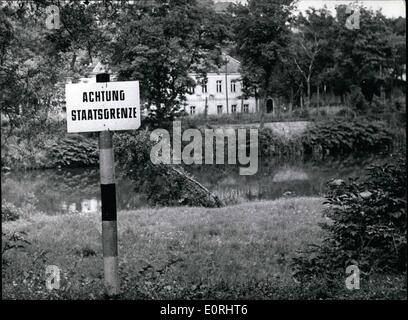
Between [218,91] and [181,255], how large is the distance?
13.7 meters

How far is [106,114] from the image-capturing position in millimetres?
4992

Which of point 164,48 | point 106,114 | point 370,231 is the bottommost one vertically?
point 370,231

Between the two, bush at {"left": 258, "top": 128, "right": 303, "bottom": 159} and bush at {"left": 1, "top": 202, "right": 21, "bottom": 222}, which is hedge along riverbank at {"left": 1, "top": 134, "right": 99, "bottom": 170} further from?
bush at {"left": 258, "top": 128, "right": 303, "bottom": 159}

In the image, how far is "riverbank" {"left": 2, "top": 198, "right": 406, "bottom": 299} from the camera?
5.02 m

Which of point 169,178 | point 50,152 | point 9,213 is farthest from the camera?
point 50,152

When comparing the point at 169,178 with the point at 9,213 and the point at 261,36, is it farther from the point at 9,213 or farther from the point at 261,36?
the point at 261,36

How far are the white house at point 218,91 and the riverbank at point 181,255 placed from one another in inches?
153

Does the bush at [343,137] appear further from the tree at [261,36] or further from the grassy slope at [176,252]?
the grassy slope at [176,252]

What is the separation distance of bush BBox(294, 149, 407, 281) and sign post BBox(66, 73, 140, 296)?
6.81ft

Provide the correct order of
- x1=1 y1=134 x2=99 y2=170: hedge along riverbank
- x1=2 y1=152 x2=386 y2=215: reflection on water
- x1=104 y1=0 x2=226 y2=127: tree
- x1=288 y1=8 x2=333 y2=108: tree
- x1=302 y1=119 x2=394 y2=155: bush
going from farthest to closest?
x1=302 y1=119 x2=394 y2=155: bush → x1=288 y1=8 x2=333 y2=108: tree → x1=2 y1=152 x2=386 y2=215: reflection on water → x1=104 y1=0 x2=226 y2=127: tree → x1=1 y1=134 x2=99 y2=170: hedge along riverbank

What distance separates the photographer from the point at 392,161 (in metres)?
6.34

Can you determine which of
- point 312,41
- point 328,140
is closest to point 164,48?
point 312,41

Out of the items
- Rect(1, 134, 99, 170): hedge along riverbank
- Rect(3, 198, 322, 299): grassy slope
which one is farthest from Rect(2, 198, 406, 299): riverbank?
Rect(1, 134, 99, 170): hedge along riverbank
